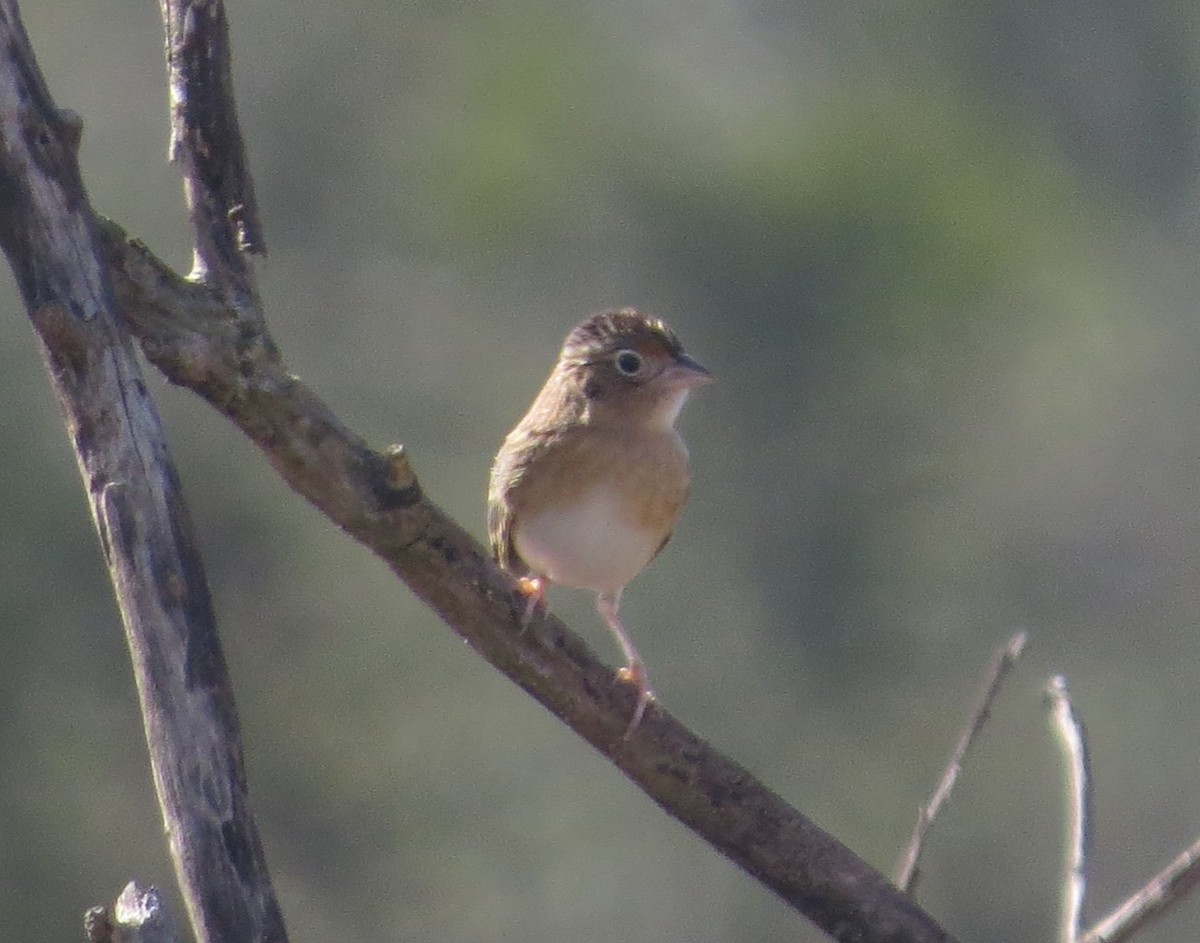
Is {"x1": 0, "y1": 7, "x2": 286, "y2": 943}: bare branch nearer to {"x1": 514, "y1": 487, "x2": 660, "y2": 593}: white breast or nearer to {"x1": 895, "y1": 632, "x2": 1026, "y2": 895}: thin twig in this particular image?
{"x1": 895, "y1": 632, "x2": 1026, "y2": 895}: thin twig

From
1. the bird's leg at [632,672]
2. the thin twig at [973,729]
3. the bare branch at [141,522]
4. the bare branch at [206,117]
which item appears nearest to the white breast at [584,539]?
the bird's leg at [632,672]

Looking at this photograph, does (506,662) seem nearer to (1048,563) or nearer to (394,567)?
(394,567)

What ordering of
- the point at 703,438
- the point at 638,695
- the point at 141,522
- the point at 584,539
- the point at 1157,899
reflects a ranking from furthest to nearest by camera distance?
the point at 703,438
the point at 584,539
the point at 638,695
the point at 1157,899
the point at 141,522

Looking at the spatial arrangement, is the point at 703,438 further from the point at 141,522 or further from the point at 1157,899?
the point at 141,522

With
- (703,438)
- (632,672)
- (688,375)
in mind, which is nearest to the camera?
(632,672)

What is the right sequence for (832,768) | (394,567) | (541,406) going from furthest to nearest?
(832,768) → (541,406) → (394,567)

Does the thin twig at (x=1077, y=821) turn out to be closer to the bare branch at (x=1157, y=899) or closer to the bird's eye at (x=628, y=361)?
the bare branch at (x=1157, y=899)

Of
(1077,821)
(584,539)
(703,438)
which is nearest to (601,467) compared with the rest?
Result: (584,539)

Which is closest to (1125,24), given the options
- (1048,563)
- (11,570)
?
(1048,563)
